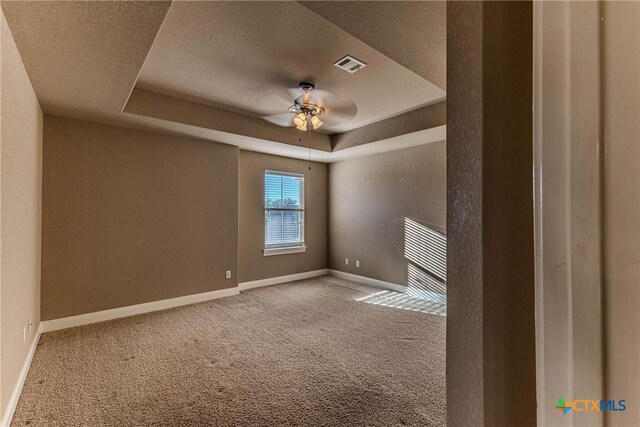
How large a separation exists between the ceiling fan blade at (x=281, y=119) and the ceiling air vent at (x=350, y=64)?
51.3 inches

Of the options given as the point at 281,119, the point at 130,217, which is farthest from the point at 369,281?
the point at 130,217

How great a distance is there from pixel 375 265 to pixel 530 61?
4970 mm

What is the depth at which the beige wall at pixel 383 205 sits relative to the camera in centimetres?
454

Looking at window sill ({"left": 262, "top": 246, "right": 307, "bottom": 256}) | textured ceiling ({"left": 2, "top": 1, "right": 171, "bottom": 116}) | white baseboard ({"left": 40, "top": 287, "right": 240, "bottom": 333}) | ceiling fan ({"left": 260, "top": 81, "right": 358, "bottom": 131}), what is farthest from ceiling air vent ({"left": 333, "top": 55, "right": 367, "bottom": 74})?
white baseboard ({"left": 40, "top": 287, "right": 240, "bottom": 333})

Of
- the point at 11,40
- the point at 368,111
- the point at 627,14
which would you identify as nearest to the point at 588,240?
the point at 627,14

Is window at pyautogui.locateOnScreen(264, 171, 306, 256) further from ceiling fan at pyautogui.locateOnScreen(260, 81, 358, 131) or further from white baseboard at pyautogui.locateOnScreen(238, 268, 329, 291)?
ceiling fan at pyautogui.locateOnScreen(260, 81, 358, 131)

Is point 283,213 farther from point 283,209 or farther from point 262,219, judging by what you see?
point 262,219

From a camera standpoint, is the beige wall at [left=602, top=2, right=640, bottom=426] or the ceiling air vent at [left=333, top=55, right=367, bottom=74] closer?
the beige wall at [left=602, top=2, right=640, bottom=426]

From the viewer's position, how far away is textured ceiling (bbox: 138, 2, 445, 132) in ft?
6.72

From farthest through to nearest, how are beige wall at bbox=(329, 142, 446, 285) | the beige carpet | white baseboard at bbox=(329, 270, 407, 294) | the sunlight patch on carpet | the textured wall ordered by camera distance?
1. white baseboard at bbox=(329, 270, 407, 294)
2. beige wall at bbox=(329, 142, 446, 285)
3. the sunlight patch on carpet
4. the beige carpet
5. the textured wall

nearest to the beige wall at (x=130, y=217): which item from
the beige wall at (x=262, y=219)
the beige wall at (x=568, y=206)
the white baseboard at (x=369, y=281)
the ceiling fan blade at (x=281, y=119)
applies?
the beige wall at (x=262, y=219)

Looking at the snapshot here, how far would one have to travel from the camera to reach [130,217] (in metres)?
3.75

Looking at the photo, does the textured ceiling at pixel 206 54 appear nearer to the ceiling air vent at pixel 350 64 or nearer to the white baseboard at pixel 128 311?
the ceiling air vent at pixel 350 64

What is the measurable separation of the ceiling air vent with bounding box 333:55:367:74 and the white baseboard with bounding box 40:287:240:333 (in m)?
3.56
